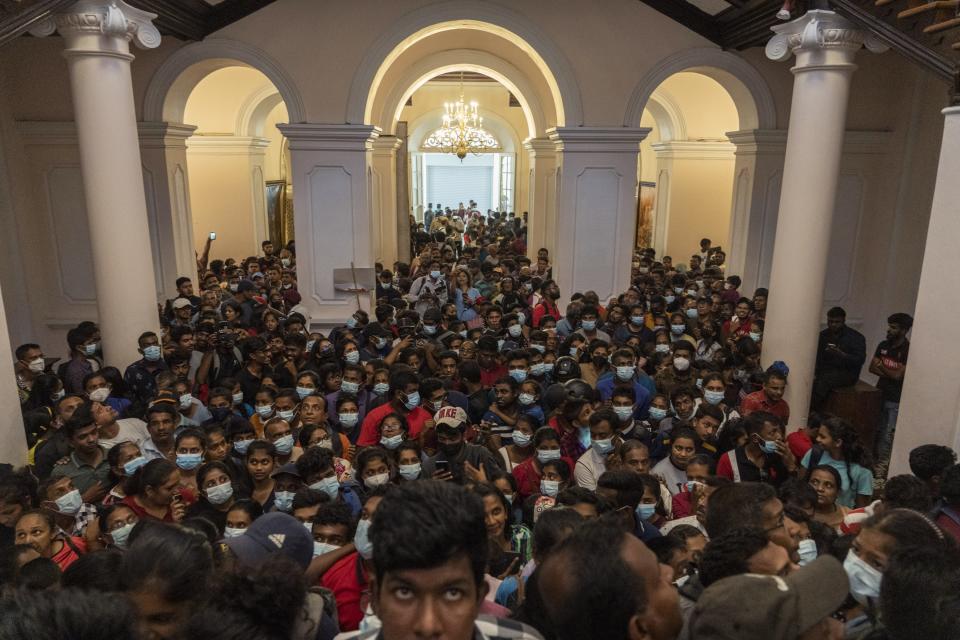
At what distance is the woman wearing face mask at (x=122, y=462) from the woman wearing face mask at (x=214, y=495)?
0.51 metres

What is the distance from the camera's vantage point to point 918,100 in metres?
9.47

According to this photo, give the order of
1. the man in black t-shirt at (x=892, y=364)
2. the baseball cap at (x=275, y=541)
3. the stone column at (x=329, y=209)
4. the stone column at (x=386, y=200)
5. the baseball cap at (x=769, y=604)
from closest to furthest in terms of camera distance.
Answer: the baseball cap at (x=769, y=604), the baseball cap at (x=275, y=541), the man in black t-shirt at (x=892, y=364), the stone column at (x=329, y=209), the stone column at (x=386, y=200)

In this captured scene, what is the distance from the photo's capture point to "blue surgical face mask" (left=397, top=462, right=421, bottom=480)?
15.2ft

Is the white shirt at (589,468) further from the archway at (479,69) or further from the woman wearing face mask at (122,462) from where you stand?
the archway at (479,69)

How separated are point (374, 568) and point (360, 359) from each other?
218 inches

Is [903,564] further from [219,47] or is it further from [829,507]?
[219,47]

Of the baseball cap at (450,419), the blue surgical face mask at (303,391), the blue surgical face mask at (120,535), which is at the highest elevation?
the baseball cap at (450,419)

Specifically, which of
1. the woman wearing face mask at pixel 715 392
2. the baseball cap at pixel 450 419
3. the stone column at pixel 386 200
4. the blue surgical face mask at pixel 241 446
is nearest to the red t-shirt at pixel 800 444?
the woman wearing face mask at pixel 715 392

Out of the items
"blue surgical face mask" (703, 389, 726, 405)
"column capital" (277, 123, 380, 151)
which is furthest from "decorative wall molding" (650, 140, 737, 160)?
"blue surgical face mask" (703, 389, 726, 405)

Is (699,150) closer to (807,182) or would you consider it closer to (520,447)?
(807,182)

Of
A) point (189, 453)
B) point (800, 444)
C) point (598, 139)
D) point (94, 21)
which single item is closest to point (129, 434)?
point (189, 453)

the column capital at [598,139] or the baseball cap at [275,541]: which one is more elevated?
the column capital at [598,139]

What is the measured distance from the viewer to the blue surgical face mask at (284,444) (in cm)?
504

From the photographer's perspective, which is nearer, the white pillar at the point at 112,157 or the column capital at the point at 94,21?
the column capital at the point at 94,21
